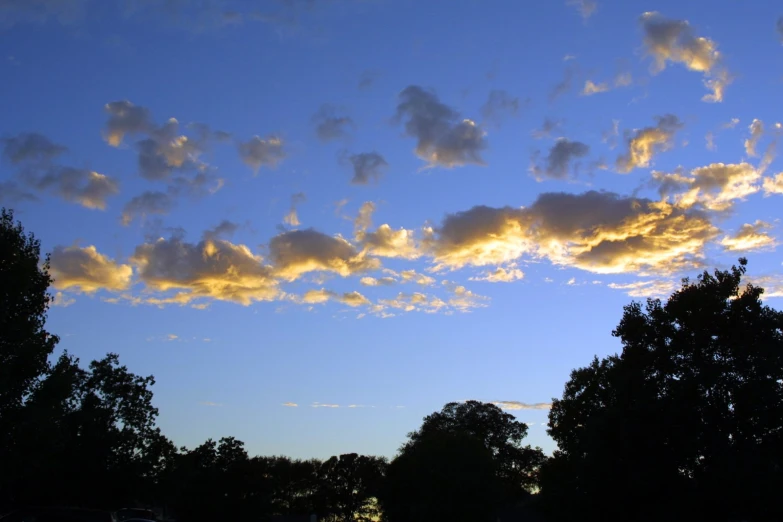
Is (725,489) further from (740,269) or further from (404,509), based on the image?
(404,509)

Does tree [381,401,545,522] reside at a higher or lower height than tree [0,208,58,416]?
lower

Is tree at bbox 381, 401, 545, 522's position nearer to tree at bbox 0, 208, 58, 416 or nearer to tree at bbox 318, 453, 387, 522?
tree at bbox 318, 453, 387, 522

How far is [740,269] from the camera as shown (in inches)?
1761

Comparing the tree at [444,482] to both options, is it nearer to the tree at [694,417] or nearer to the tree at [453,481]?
the tree at [453,481]

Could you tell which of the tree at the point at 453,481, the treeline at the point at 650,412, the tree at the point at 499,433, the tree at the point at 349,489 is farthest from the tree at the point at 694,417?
the tree at the point at 349,489

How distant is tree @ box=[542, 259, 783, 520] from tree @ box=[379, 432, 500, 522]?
2632cm

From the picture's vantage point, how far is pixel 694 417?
4084cm

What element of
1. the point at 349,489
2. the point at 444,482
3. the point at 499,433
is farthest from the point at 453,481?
the point at 349,489

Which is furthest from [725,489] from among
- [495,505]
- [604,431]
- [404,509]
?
Answer: [404,509]

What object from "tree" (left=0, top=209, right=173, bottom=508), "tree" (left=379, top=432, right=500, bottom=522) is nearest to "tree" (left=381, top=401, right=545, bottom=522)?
"tree" (left=379, top=432, right=500, bottom=522)

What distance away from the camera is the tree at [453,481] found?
234 feet

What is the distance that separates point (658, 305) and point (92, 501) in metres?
48.8

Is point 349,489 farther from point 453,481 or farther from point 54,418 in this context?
point 54,418

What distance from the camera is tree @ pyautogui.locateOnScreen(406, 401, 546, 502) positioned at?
96625 millimetres
